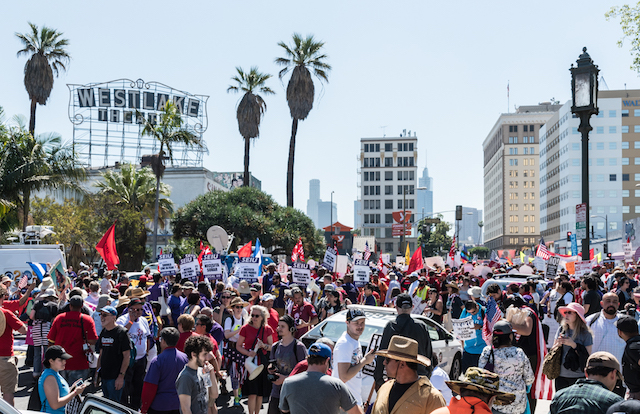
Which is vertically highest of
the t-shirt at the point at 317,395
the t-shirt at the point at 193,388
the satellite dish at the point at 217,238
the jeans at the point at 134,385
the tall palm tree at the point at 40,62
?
the tall palm tree at the point at 40,62

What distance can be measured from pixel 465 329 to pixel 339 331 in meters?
2.01

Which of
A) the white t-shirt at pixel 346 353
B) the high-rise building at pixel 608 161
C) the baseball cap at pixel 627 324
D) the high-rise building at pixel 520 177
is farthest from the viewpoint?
the high-rise building at pixel 520 177

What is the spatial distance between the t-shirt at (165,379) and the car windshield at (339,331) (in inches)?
139

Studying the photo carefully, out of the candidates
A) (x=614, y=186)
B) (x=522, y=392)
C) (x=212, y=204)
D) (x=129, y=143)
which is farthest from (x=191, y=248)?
(x=614, y=186)

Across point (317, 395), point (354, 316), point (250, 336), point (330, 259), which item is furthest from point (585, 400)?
point (330, 259)

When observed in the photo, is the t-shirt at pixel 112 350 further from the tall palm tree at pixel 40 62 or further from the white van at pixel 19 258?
the tall palm tree at pixel 40 62

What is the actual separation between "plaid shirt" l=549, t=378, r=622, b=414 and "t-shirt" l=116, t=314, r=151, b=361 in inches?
228

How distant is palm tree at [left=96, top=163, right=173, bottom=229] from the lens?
39031 millimetres

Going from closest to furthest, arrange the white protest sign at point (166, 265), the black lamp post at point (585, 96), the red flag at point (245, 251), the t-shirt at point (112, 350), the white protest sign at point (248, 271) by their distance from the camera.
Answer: the t-shirt at point (112, 350) → the black lamp post at point (585, 96) → the white protest sign at point (248, 271) → the white protest sign at point (166, 265) → the red flag at point (245, 251)

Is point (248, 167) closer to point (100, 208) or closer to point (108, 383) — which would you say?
point (100, 208)

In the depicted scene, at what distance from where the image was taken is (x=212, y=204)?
39750 millimetres

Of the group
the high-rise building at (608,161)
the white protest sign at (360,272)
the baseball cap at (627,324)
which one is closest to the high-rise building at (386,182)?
the high-rise building at (608,161)

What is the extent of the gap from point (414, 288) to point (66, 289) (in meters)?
8.86

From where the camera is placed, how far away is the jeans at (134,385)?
7828 mm
